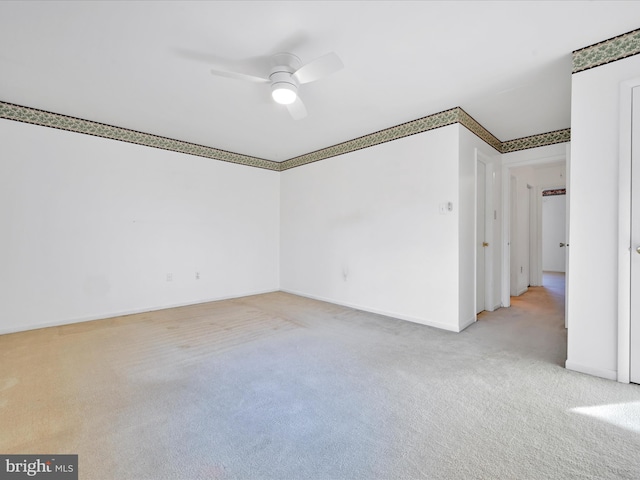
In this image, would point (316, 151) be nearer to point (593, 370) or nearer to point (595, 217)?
point (595, 217)

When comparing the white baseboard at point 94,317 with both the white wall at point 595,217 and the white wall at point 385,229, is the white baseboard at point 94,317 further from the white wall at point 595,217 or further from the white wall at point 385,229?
the white wall at point 595,217

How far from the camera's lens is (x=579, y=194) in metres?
2.32

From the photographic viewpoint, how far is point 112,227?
399 cm

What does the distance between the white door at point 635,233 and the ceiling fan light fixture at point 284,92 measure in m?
2.57

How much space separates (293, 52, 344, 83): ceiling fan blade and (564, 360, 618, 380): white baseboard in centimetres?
298

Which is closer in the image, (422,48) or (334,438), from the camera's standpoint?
(334,438)

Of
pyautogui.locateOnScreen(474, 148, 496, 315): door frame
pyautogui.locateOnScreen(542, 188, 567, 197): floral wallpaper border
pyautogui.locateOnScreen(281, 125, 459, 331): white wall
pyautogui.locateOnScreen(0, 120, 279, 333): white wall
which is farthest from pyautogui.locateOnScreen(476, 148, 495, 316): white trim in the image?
pyautogui.locateOnScreen(542, 188, 567, 197): floral wallpaper border

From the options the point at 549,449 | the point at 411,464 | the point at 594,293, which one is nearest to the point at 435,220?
the point at 594,293

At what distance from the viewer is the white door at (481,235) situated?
407 cm

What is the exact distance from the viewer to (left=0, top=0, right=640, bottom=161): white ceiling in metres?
1.91

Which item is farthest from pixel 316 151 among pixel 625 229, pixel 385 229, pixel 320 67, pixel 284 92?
pixel 625 229

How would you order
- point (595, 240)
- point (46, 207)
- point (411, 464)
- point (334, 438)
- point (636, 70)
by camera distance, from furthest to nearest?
point (46, 207)
point (595, 240)
point (636, 70)
point (334, 438)
point (411, 464)

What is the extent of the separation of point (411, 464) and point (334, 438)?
16.0 inches

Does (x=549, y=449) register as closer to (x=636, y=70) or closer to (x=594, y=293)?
(x=594, y=293)
